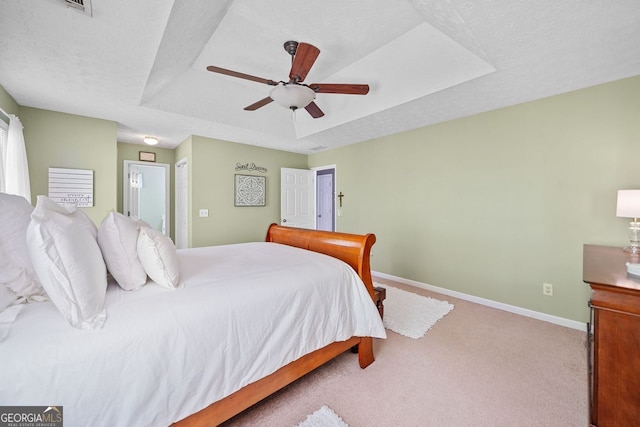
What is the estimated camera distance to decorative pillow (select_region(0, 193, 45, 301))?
3.57 ft

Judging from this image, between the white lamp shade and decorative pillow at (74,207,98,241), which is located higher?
the white lamp shade

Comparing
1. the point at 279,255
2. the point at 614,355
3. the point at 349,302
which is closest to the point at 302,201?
the point at 279,255

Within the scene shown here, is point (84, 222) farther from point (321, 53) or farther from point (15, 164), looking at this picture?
point (321, 53)

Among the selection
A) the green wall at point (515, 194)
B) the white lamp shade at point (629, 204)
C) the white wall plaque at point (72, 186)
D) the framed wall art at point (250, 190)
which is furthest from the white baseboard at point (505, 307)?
the white wall plaque at point (72, 186)

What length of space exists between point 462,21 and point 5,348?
2.82 m

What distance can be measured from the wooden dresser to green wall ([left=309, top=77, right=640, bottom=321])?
1.67m

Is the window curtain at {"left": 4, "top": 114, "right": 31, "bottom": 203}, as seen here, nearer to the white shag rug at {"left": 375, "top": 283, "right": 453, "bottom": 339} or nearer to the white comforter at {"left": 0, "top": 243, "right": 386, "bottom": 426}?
the white comforter at {"left": 0, "top": 243, "right": 386, "bottom": 426}

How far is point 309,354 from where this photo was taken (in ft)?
5.41

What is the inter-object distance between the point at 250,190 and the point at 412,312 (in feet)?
11.3

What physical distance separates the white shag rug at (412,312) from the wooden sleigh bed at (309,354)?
2.21 ft

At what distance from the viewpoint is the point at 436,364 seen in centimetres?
199

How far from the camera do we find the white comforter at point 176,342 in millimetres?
865

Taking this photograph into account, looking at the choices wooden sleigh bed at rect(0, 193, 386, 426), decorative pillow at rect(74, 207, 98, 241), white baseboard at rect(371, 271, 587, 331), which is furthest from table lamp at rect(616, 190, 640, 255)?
decorative pillow at rect(74, 207, 98, 241)

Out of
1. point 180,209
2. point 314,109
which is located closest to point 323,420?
point 314,109
